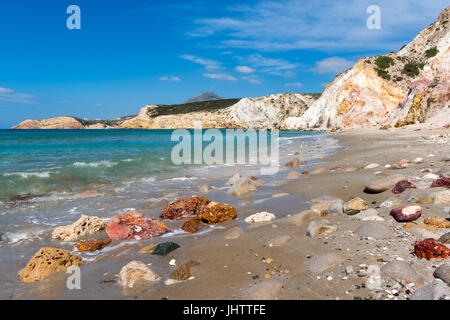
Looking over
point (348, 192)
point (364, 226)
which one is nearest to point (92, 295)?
point (364, 226)

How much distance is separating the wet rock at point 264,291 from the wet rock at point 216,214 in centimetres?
274

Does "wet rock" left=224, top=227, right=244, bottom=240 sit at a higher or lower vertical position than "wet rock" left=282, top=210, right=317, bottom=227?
lower

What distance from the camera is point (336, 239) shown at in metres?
3.73

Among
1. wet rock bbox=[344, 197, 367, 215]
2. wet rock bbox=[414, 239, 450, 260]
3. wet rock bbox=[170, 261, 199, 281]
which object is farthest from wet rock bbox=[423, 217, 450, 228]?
wet rock bbox=[170, 261, 199, 281]

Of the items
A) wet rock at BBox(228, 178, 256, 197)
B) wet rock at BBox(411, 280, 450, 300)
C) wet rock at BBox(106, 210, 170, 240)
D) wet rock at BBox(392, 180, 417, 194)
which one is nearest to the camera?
wet rock at BBox(411, 280, 450, 300)

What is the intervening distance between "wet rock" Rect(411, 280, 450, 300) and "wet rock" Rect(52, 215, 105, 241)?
5096 millimetres

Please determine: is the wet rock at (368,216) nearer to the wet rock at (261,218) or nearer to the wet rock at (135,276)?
the wet rock at (261,218)

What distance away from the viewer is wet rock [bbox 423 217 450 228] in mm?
3561

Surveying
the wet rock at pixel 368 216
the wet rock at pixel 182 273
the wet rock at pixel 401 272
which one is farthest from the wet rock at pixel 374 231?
the wet rock at pixel 182 273

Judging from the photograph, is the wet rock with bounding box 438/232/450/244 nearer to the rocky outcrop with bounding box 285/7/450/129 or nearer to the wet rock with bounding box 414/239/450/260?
the wet rock with bounding box 414/239/450/260

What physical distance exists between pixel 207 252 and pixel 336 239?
177cm

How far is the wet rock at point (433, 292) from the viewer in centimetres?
219

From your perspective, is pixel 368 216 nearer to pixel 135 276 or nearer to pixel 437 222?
pixel 437 222
